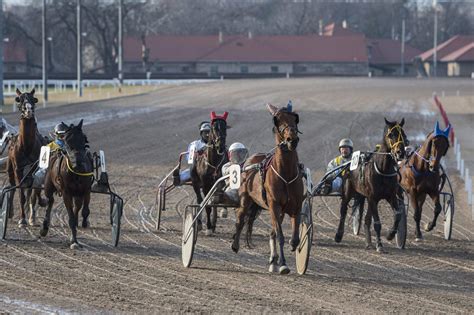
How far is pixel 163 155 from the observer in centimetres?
2684

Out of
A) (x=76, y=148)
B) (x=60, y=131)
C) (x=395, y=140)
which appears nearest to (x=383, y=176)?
(x=395, y=140)

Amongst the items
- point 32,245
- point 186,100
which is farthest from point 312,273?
point 186,100

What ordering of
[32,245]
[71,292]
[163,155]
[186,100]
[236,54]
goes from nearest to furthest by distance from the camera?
[71,292], [32,245], [163,155], [186,100], [236,54]

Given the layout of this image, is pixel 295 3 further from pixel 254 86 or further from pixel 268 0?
pixel 254 86

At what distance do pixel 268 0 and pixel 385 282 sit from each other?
434 ft

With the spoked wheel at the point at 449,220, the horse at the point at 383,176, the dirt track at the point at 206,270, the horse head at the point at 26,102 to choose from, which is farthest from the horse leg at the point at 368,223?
the horse head at the point at 26,102

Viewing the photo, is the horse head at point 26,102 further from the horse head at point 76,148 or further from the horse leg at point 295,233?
the horse leg at point 295,233

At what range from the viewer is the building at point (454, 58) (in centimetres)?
8900

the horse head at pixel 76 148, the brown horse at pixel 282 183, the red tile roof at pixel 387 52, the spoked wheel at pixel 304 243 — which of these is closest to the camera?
the brown horse at pixel 282 183

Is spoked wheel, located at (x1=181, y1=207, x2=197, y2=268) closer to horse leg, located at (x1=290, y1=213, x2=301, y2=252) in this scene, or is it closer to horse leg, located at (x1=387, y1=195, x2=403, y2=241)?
horse leg, located at (x1=290, y1=213, x2=301, y2=252)

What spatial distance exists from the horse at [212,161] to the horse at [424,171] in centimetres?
258

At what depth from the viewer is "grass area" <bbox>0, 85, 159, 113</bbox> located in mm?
46438

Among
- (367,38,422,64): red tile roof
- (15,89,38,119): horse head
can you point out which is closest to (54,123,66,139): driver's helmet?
(15,89,38,119): horse head

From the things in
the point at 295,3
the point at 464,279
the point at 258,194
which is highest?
the point at 295,3
